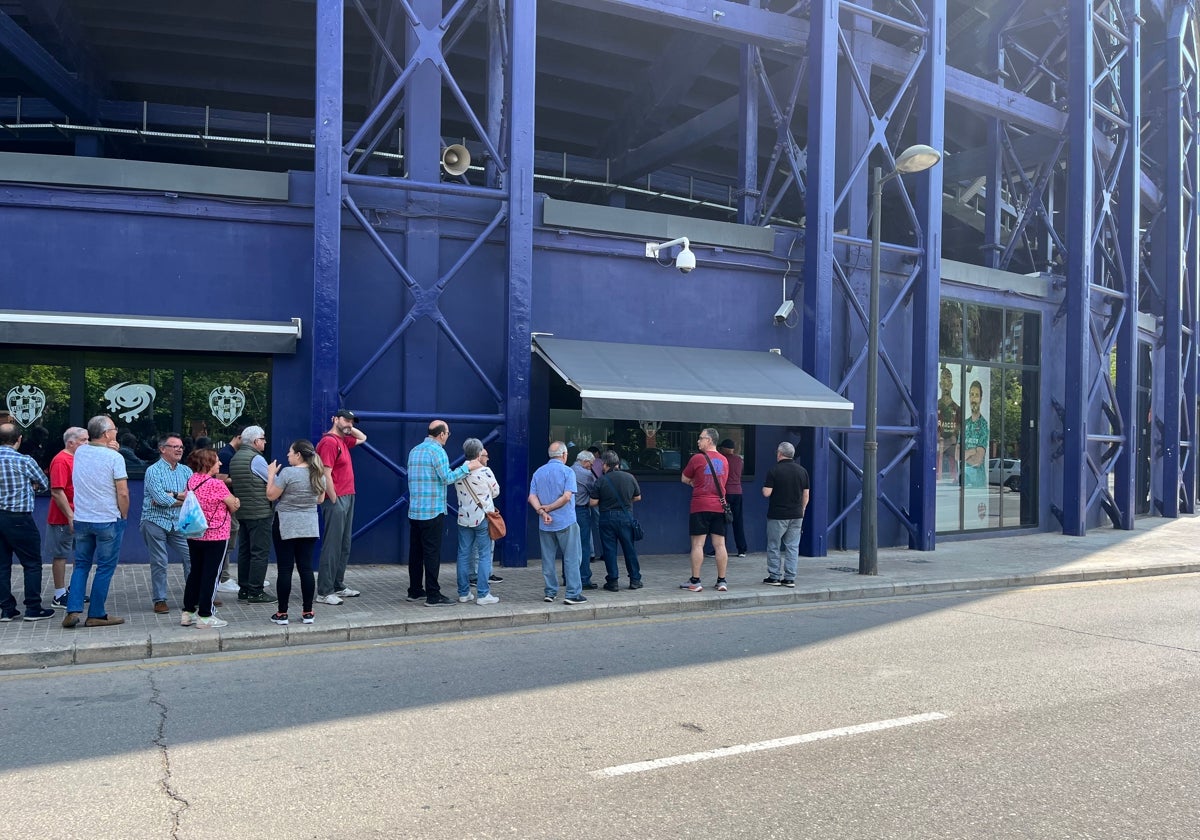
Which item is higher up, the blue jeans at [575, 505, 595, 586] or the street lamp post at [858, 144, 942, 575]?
the street lamp post at [858, 144, 942, 575]

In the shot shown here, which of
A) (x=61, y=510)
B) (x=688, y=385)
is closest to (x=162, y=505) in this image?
(x=61, y=510)

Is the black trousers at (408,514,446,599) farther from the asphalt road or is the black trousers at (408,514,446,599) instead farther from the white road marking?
the white road marking

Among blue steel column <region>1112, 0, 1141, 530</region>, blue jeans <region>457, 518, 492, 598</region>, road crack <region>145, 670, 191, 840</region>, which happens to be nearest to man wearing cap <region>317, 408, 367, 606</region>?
blue jeans <region>457, 518, 492, 598</region>

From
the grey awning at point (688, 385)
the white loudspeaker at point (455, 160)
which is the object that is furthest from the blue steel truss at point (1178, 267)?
the white loudspeaker at point (455, 160)

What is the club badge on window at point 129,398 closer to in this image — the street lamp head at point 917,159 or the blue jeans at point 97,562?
the blue jeans at point 97,562

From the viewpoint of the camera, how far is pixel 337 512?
384 inches

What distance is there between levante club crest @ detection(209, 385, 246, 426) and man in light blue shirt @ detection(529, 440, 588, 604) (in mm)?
4568

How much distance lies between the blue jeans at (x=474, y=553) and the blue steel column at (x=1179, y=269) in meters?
20.8

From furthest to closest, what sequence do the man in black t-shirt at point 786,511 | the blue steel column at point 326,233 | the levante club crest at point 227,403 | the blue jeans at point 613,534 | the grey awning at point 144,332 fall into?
the levante club crest at point 227,403 < the blue steel column at point 326,233 < the man in black t-shirt at point 786,511 < the grey awning at point 144,332 < the blue jeans at point 613,534

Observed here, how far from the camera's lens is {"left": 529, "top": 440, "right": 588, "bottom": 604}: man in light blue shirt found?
9.86m

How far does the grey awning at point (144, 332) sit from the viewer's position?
10820 mm

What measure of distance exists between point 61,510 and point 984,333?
52.4 feet

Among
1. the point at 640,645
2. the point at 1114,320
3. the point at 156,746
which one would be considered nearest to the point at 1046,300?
the point at 1114,320

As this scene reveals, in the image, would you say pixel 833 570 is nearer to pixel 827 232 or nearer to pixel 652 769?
pixel 827 232
